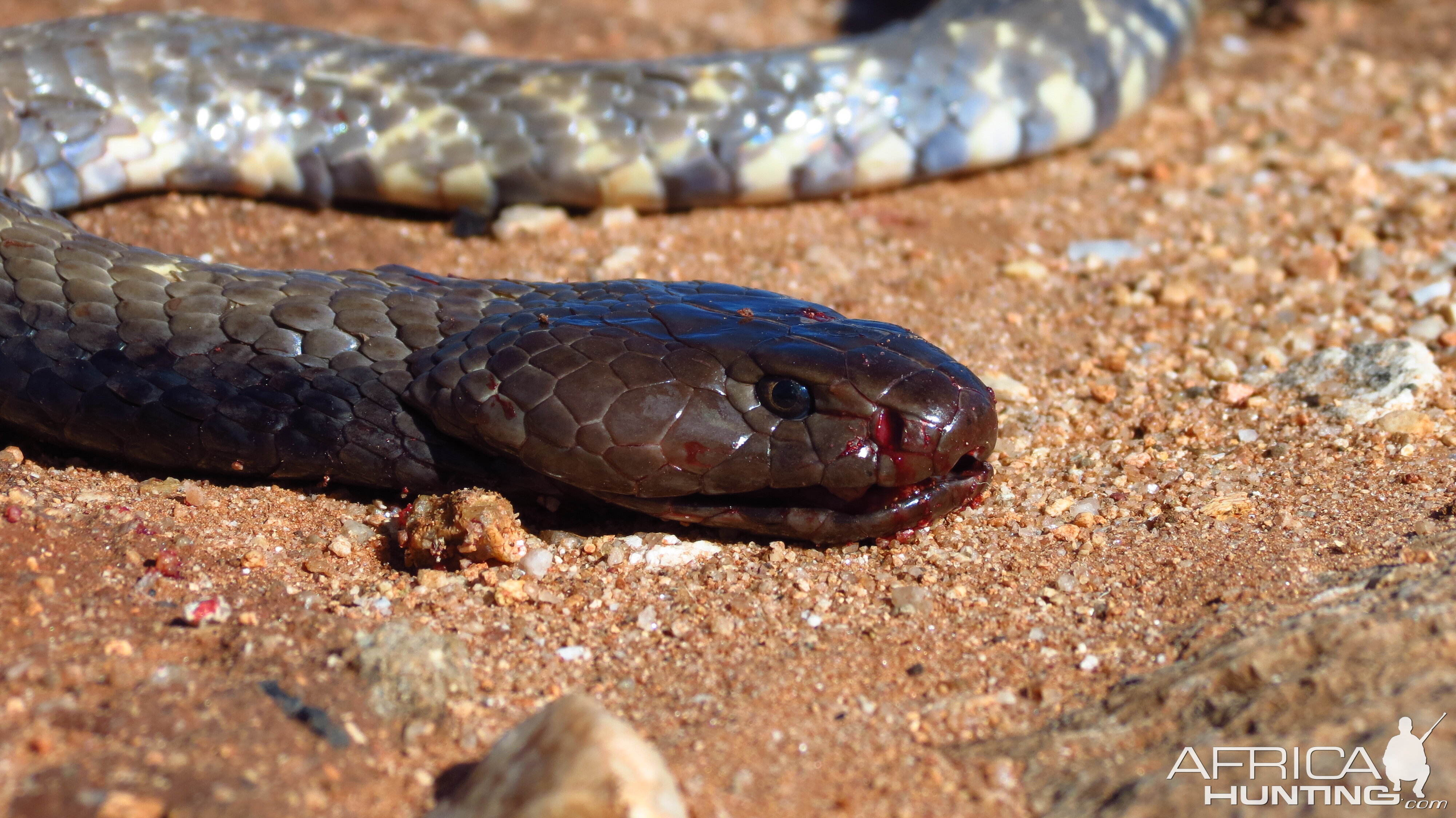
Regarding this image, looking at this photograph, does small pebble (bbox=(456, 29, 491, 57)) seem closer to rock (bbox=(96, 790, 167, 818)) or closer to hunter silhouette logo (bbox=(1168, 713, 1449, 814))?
rock (bbox=(96, 790, 167, 818))

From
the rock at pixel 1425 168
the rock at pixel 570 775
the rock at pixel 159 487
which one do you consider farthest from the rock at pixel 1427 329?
the rock at pixel 159 487

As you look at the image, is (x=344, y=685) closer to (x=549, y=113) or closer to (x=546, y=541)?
(x=546, y=541)

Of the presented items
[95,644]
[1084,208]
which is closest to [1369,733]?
[95,644]

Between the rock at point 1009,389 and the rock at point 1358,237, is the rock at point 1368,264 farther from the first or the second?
the rock at point 1009,389

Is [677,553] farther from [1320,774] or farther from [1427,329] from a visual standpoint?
[1427,329]

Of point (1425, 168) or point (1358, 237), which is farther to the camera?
point (1425, 168)

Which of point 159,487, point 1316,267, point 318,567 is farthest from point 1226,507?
point 159,487
